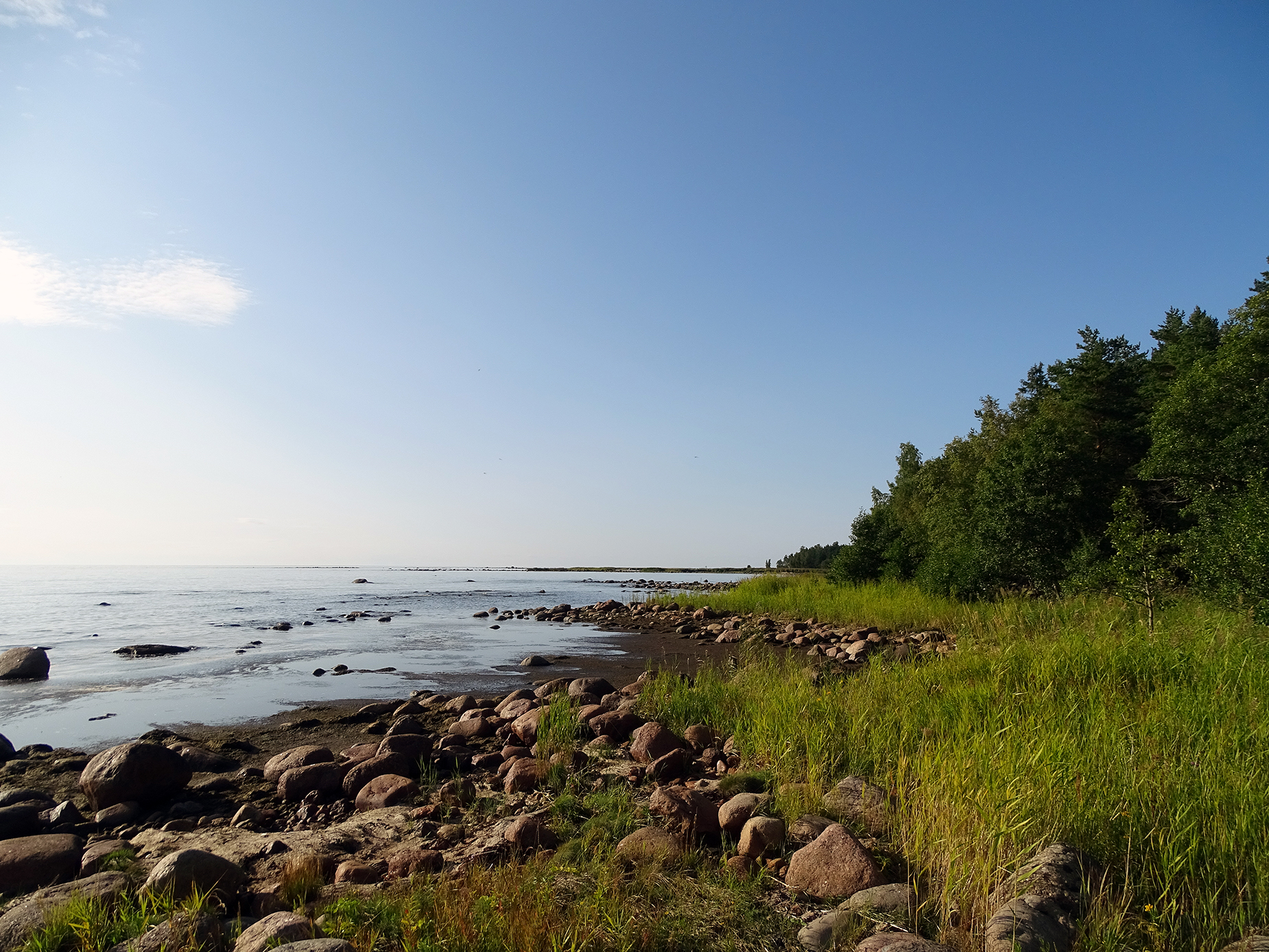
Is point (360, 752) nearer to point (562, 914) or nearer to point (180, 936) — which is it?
point (180, 936)

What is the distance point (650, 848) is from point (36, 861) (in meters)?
5.20

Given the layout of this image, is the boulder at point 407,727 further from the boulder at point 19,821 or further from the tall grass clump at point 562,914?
the tall grass clump at point 562,914

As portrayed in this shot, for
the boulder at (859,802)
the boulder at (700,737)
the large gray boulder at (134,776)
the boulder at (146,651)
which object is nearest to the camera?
the boulder at (859,802)

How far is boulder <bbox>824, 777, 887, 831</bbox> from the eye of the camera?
5.30m

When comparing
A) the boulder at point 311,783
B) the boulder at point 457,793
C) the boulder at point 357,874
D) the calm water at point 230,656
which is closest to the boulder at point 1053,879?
the boulder at point 357,874

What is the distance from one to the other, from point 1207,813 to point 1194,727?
6.52ft

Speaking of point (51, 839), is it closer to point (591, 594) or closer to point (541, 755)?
point (541, 755)

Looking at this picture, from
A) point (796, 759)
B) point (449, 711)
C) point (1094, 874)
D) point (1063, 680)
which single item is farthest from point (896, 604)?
point (1094, 874)

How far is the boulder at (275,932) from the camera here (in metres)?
3.83

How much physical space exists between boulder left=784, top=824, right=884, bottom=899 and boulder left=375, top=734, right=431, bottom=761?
5.27 metres

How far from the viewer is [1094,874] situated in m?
4.03

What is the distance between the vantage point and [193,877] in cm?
474

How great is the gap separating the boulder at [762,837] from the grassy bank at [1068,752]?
1.70ft

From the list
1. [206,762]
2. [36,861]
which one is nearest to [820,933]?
[36,861]
